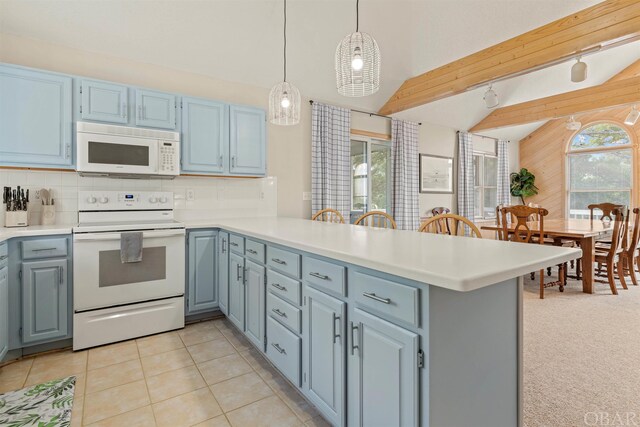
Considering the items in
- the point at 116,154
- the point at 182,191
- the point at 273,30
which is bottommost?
the point at 182,191

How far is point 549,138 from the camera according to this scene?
23.6ft

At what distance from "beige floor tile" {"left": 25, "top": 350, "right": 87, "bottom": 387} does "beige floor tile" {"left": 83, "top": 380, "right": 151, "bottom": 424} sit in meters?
0.41

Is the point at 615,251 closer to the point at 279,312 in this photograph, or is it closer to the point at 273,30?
the point at 279,312

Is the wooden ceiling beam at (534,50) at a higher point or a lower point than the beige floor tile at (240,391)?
higher

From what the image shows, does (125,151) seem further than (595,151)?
No

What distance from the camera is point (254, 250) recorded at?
2221 mm

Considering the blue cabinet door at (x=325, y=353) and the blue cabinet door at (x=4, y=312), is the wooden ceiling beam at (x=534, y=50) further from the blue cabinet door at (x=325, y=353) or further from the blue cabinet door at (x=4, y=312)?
the blue cabinet door at (x=4, y=312)

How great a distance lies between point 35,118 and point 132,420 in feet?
7.60

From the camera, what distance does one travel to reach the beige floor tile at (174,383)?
189 cm

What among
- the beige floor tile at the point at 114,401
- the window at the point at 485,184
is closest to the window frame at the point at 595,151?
Answer: the window at the point at 485,184

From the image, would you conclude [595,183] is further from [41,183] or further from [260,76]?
[41,183]

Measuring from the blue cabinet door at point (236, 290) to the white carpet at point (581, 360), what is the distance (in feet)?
6.13

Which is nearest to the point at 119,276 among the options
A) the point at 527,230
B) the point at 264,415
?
the point at 264,415

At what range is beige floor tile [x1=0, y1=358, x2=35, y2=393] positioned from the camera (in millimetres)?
1957
